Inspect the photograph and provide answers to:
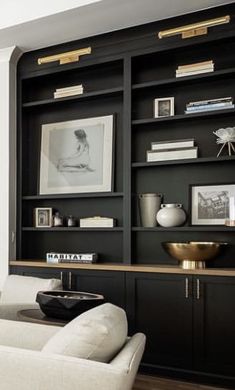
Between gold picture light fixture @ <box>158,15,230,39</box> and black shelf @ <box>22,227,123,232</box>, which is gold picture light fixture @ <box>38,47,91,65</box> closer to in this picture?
gold picture light fixture @ <box>158,15,230,39</box>

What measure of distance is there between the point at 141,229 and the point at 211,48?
1.65 m

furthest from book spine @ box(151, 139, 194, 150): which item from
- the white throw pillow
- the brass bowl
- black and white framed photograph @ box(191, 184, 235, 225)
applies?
the white throw pillow

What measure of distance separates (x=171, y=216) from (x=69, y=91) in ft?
5.16

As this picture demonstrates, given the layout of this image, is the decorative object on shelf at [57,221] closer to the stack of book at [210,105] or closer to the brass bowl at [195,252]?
the brass bowl at [195,252]

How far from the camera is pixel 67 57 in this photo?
395 cm

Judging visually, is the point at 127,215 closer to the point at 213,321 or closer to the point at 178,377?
the point at 213,321

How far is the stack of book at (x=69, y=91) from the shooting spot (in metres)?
3.98

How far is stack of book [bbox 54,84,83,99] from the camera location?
3.98 metres

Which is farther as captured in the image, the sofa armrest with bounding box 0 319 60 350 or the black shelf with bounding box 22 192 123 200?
the black shelf with bounding box 22 192 123 200

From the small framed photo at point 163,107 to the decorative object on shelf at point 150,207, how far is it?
2.33 ft

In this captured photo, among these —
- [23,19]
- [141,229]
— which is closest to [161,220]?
[141,229]

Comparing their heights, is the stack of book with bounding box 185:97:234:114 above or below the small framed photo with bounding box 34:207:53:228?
above

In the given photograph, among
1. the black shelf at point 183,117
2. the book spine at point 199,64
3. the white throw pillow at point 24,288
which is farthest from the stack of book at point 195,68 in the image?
the white throw pillow at point 24,288

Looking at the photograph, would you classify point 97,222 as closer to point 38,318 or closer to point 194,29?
point 38,318
